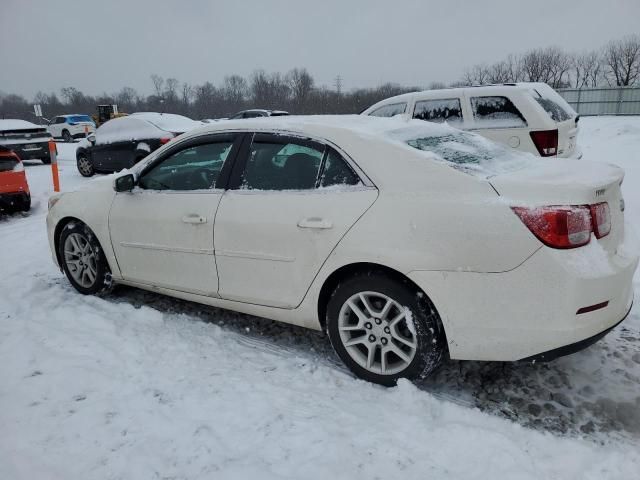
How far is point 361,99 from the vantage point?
59969 millimetres

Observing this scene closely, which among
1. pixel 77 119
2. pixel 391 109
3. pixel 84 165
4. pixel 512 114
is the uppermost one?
pixel 77 119

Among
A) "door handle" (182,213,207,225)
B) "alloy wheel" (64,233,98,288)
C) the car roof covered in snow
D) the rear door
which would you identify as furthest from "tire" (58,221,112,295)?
the car roof covered in snow

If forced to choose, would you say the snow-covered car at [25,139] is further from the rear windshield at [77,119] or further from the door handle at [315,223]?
the rear windshield at [77,119]

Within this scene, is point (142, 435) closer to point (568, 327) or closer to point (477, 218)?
point (477, 218)

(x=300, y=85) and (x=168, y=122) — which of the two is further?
(x=300, y=85)

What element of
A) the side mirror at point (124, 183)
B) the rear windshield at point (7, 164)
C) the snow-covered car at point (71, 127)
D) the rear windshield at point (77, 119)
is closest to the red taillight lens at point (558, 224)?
the side mirror at point (124, 183)

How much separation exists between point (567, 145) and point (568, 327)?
526cm

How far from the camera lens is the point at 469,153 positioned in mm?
3180

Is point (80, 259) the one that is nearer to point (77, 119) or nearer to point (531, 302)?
point (531, 302)

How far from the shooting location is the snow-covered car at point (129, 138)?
10195 millimetres

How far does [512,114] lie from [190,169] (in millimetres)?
4968

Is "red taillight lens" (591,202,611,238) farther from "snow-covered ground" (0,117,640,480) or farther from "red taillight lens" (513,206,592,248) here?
"snow-covered ground" (0,117,640,480)

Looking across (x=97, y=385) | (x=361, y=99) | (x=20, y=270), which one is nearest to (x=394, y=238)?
(x=97, y=385)

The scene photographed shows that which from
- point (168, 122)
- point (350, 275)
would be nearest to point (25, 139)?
point (168, 122)
